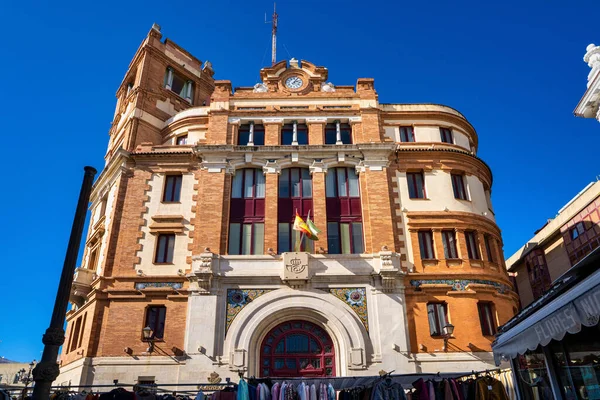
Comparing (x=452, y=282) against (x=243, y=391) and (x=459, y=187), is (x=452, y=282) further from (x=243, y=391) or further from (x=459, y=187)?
(x=243, y=391)

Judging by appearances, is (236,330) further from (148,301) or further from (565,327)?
(565,327)

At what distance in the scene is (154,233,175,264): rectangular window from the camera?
2405cm

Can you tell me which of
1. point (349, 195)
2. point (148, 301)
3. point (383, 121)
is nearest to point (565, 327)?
point (349, 195)

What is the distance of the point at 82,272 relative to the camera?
2438cm

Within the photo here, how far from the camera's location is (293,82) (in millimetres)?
29578

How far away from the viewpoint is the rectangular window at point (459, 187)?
2616cm

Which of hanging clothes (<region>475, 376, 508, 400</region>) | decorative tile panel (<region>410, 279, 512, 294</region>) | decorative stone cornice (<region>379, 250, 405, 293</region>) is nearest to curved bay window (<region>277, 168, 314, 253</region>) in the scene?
decorative stone cornice (<region>379, 250, 405, 293</region>)

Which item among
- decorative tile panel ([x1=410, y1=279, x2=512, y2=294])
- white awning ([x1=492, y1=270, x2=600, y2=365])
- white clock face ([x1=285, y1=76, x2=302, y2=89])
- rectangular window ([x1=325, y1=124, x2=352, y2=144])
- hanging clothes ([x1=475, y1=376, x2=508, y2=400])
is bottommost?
hanging clothes ([x1=475, y1=376, x2=508, y2=400])

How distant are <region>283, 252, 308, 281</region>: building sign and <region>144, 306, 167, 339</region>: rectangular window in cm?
652

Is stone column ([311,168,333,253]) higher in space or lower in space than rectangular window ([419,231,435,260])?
higher

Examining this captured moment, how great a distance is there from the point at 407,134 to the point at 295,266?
38.1 ft

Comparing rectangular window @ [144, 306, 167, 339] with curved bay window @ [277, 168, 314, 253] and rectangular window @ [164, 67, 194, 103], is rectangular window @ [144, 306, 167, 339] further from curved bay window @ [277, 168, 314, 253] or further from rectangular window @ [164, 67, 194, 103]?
rectangular window @ [164, 67, 194, 103]

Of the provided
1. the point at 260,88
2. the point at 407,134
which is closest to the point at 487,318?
the point at 407,134

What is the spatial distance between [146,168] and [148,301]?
8196 millimetres
